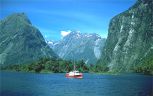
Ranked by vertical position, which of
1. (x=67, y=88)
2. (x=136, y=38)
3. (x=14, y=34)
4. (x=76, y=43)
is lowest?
(x=67, y=88)

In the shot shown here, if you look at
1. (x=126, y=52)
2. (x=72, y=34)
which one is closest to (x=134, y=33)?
(x=126, y=52)

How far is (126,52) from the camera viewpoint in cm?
7438

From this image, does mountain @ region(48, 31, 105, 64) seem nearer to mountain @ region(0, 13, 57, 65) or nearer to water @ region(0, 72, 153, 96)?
mountain @ region(0, 13, 57, 65)

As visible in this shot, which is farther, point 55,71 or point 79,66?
point 55,71

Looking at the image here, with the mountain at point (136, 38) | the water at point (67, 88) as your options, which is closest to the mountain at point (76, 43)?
the water at point (67, 88)

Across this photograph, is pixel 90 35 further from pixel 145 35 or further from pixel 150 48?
pixel 150 48

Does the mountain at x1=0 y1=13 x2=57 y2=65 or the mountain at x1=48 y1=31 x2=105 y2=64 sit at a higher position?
the mountain at x1=0 y1=13 x2=57 y2=65

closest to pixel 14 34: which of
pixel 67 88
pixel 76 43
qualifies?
pixel 67 88

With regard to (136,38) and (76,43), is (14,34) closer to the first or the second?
(76,43)

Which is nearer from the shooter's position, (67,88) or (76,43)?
(76,43)

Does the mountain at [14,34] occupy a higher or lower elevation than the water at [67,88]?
higher

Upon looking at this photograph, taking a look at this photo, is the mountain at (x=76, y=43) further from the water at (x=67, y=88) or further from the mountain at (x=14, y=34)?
the water at (x=67, y=88)

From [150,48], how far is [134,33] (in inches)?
353

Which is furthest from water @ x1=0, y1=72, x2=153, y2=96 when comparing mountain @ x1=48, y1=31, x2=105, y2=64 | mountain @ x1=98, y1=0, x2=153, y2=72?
mountain @ x1=98, y1=0, x2=153, y2=72
